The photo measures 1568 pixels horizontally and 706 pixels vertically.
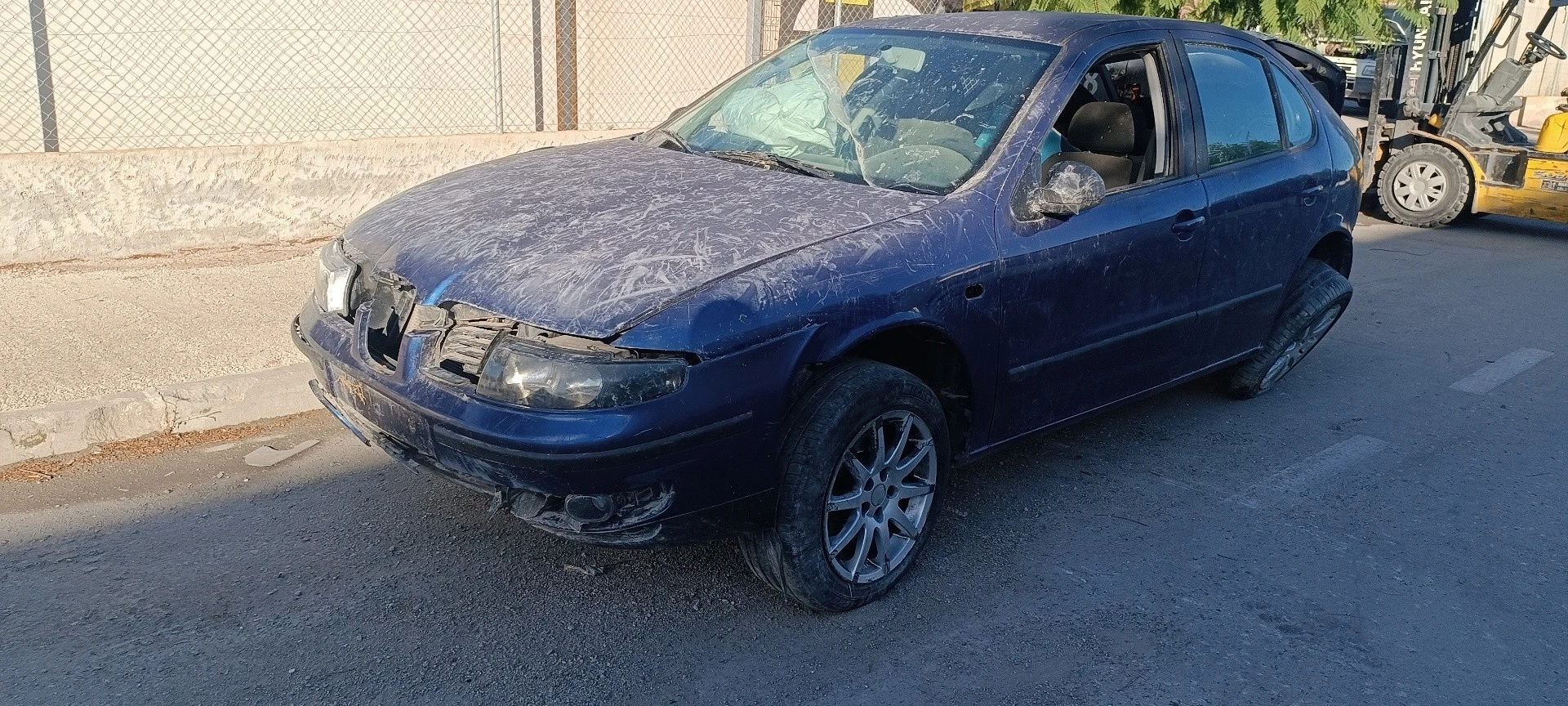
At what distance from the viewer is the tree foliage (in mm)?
10672

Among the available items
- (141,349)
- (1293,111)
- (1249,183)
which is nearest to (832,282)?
(1249,183)

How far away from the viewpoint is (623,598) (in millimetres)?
3779

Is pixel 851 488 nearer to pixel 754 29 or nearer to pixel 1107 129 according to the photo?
pixel 1107 129

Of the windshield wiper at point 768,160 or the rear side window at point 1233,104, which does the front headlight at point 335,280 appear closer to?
the windshield wiper at point 768,160

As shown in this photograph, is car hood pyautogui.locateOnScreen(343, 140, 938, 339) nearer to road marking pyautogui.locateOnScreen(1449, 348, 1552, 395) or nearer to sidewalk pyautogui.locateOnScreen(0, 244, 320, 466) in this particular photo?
sidewalk pyautogui.locateOnScreen(0, 244, 320, 466)

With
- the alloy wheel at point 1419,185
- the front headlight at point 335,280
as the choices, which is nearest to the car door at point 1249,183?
the front headlight at point 335,280

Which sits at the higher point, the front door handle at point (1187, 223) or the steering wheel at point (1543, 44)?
the steering wheel at point (1543, 44)

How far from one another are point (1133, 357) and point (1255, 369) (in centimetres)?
146

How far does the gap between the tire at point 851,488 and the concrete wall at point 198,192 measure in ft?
16.8

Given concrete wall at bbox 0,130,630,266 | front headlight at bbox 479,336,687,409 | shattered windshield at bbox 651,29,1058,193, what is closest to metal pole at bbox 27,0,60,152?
concrete wall at bbox 0,130,630,266

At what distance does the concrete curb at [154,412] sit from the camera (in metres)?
4.73

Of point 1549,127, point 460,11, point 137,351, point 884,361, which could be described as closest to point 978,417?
point 884,361

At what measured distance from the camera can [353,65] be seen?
8531 millimetres

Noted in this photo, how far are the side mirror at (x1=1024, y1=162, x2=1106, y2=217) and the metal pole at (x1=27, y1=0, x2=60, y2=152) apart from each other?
6.08m
